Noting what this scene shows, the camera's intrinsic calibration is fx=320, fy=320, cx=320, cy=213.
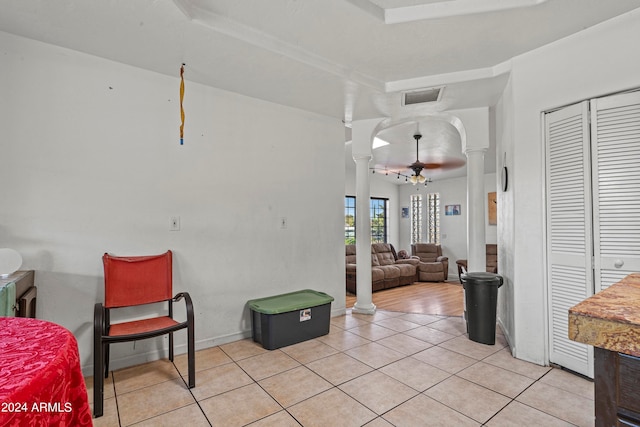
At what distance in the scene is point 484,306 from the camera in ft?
10.0

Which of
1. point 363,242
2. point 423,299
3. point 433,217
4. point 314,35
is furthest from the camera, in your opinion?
point 433,217

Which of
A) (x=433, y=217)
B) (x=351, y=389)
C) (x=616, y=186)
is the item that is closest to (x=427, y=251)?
(x=433, y=217)

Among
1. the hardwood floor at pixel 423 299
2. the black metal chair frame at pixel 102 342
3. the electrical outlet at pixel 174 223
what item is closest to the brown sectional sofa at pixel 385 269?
the hardwood floor at pixel 423 299

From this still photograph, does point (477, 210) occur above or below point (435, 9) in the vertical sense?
below

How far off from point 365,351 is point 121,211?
2.41m

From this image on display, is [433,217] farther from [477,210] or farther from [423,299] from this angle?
[477,210]

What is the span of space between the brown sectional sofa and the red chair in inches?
159

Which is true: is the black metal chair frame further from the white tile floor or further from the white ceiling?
the white ceiling

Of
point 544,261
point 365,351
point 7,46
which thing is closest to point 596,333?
point 544,261

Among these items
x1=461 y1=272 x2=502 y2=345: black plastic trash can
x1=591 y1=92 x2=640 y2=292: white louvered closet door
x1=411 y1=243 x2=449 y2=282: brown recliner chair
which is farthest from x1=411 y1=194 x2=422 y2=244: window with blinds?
x1=591 y1=92 x2=640 y2=292: white louvered closet door

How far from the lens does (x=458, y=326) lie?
12.1 feet

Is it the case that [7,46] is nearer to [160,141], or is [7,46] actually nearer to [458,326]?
[160,141]

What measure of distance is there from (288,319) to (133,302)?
131 centimetres

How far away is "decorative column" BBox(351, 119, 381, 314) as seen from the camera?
4.19 metres
